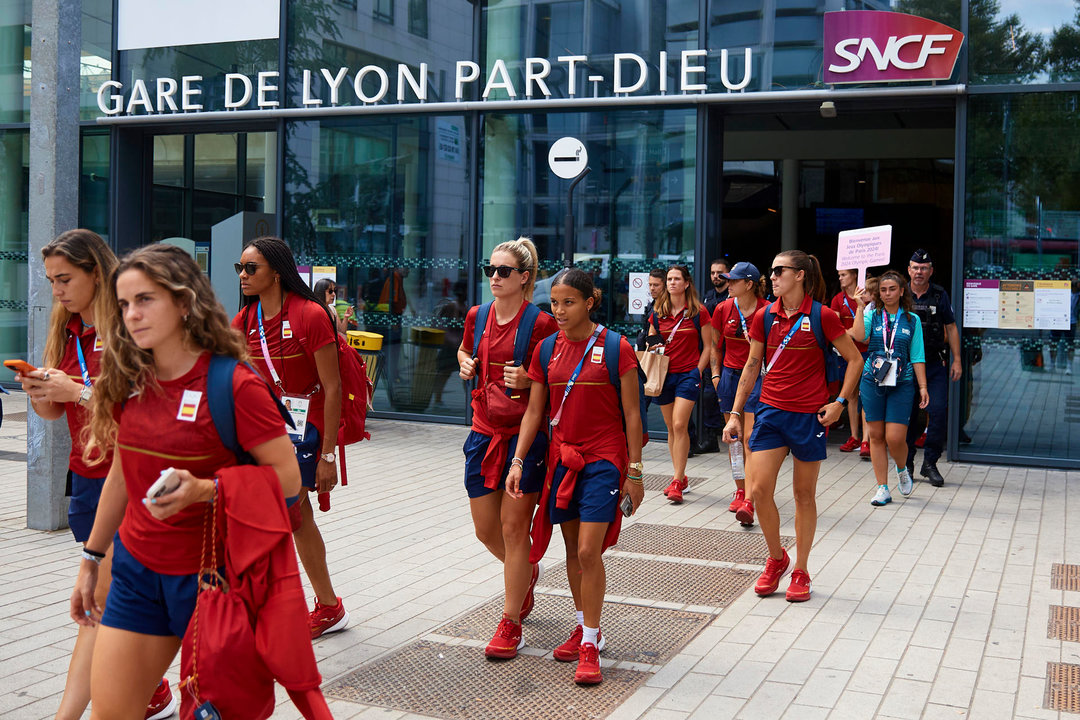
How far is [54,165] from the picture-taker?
7.82 metres

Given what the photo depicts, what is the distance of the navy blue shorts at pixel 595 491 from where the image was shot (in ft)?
16.6

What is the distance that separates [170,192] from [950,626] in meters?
12.8

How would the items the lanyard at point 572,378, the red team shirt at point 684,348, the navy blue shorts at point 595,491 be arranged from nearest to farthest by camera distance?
the navy blue shorts at point 595,491 < the lanyard at point 572,378 < the red team shirt at point 684,348

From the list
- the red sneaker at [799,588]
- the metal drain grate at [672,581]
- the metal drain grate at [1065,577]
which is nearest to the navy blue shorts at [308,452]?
the metal drain grate at [672,581]

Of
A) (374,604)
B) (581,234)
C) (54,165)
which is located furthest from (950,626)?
(581,234)

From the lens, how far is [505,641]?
5301 mm

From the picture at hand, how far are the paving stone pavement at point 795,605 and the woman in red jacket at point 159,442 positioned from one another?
159 cm

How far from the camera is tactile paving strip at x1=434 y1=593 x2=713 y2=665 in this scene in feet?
18.0

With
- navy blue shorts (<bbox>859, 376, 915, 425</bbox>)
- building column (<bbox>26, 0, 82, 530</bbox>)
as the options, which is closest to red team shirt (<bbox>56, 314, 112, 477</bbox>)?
building column (<bbox>26, 0, 82, 530</bbox>)

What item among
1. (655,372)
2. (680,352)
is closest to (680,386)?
(680,352)

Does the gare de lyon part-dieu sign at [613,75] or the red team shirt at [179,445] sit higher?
the gare de lyon part-dieu sign at [613,75]

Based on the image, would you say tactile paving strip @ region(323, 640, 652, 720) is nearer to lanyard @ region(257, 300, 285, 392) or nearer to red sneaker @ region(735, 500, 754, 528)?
lanyard @ region(257, 300, 285, 392)

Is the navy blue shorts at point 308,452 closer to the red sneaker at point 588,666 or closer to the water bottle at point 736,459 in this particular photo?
the red sneaker at point 588,666

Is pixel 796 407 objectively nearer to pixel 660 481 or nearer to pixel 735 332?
pixel 735 332
